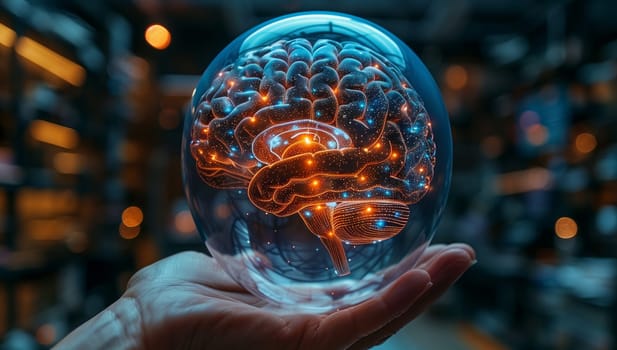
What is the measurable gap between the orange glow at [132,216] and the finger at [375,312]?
3.95m

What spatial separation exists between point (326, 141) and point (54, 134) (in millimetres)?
2548

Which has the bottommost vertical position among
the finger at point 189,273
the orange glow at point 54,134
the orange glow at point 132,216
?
the orange glow at point 132,216

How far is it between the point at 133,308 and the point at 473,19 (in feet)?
16.2

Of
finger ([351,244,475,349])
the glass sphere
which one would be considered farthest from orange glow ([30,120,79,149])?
finger ([351,244,475,349])

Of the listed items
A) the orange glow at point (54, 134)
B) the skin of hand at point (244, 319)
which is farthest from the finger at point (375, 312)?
the orange glow at point (54, 134)

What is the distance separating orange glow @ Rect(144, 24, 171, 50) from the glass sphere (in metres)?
2.40

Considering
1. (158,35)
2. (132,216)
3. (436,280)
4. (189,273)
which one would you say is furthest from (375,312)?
(132,216)

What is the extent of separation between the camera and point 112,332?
2.66 ft

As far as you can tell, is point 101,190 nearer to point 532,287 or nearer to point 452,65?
point 532,287

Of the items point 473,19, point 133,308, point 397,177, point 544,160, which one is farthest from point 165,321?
point 473,19

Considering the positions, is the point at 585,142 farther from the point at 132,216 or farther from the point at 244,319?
the point at 132,216

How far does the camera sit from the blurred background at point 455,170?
244cm

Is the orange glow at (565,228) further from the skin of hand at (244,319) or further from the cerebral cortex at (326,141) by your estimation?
the cerebral cortex at (326,141)

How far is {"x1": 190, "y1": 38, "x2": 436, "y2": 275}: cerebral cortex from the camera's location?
686 mm
